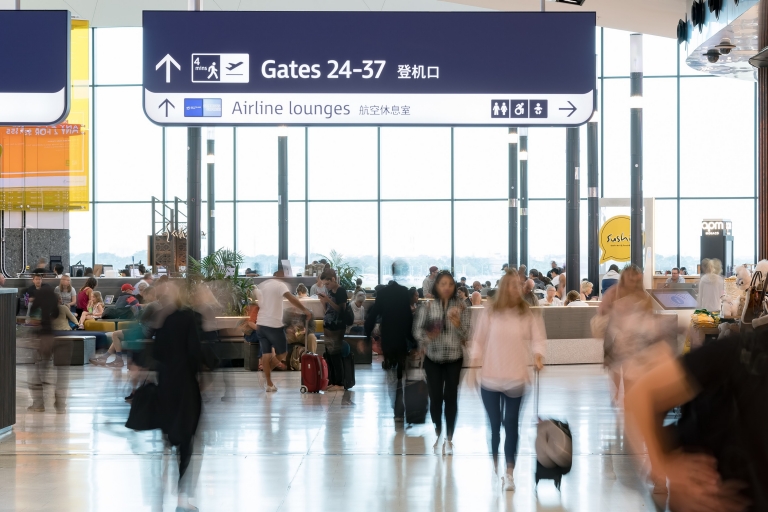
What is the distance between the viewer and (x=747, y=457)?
158cm

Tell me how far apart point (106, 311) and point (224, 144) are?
11.2m

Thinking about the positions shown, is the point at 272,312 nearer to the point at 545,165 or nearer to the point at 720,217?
the point at 545,165

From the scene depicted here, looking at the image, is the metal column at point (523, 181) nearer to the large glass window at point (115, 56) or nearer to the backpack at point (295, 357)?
the large glass window at point (115, 56)

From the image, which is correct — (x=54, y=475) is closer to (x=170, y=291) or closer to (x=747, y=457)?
(x=170, y=291)

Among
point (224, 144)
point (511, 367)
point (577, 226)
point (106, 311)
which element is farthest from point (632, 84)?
point (511, 367)

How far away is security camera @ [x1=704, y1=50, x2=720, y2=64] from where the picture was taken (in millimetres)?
10727

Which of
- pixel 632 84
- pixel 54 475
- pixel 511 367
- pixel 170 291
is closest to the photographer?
pixel 170 291

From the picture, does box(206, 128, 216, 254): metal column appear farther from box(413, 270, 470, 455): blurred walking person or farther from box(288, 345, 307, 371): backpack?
box(413, 270, 470, 455): blurred walking person

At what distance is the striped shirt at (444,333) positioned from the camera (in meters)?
6.67

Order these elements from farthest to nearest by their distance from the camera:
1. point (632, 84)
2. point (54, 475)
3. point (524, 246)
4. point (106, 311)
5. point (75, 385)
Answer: point (524, 246)
point (632, 84)
point (106, 311)
point (75, 385)
point (54, 475)

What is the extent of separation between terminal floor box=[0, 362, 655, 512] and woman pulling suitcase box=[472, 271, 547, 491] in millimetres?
498

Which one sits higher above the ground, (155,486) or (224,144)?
(224,144)

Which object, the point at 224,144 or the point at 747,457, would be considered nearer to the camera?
the point at 747,457

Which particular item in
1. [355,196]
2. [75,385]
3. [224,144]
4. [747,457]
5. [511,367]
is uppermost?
[224,144]
